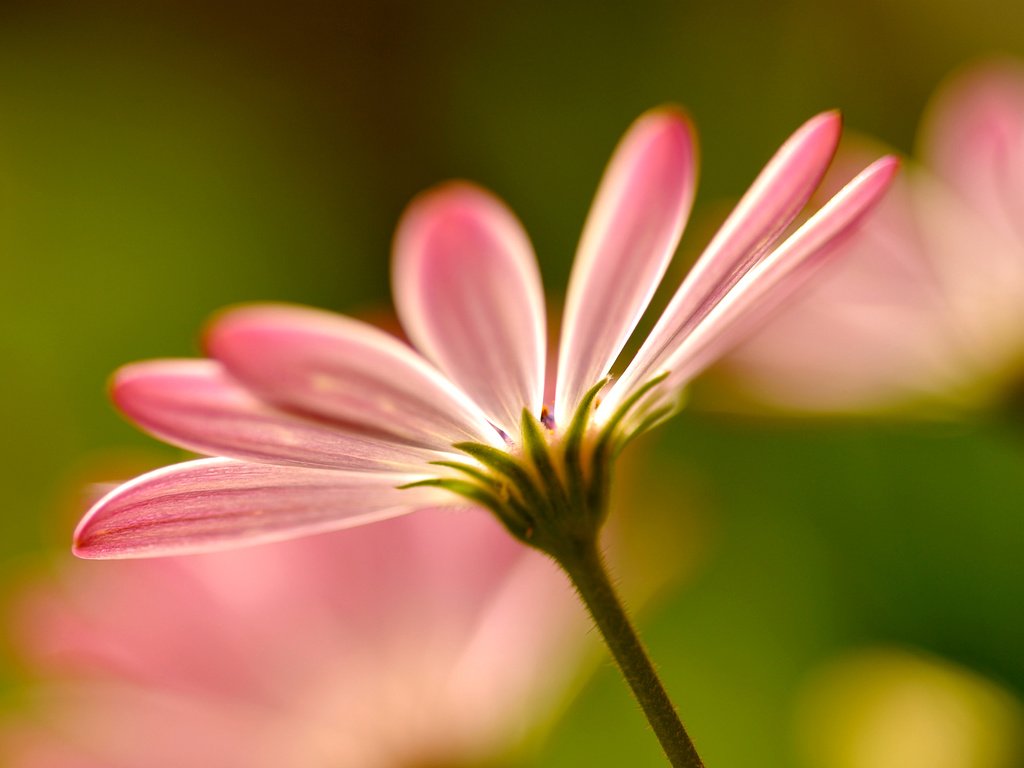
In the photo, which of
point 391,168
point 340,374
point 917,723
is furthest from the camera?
point 391,168

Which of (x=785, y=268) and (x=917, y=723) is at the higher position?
(x=785, y=268)

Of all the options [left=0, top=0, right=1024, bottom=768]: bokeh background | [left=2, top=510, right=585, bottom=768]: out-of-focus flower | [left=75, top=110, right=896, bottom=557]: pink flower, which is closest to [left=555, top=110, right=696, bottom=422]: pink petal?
[left=75, top=110, right=896, bottom=557]: pink flower

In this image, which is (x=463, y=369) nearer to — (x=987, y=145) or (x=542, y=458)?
(x=542, y=458)

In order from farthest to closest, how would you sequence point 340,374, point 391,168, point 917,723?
point 391,168 → point 917,723 → point 340,374

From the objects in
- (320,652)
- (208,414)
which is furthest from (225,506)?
(320,652)

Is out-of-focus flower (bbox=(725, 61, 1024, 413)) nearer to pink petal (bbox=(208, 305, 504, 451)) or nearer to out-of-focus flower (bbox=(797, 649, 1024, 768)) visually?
out-of-focus flower (bbox=(797, 649, 1024, 768))

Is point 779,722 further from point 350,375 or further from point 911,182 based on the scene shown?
point 350,375

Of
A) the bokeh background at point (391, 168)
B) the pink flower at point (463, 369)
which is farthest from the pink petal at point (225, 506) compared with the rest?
the bokeh background at point (391, 168)
